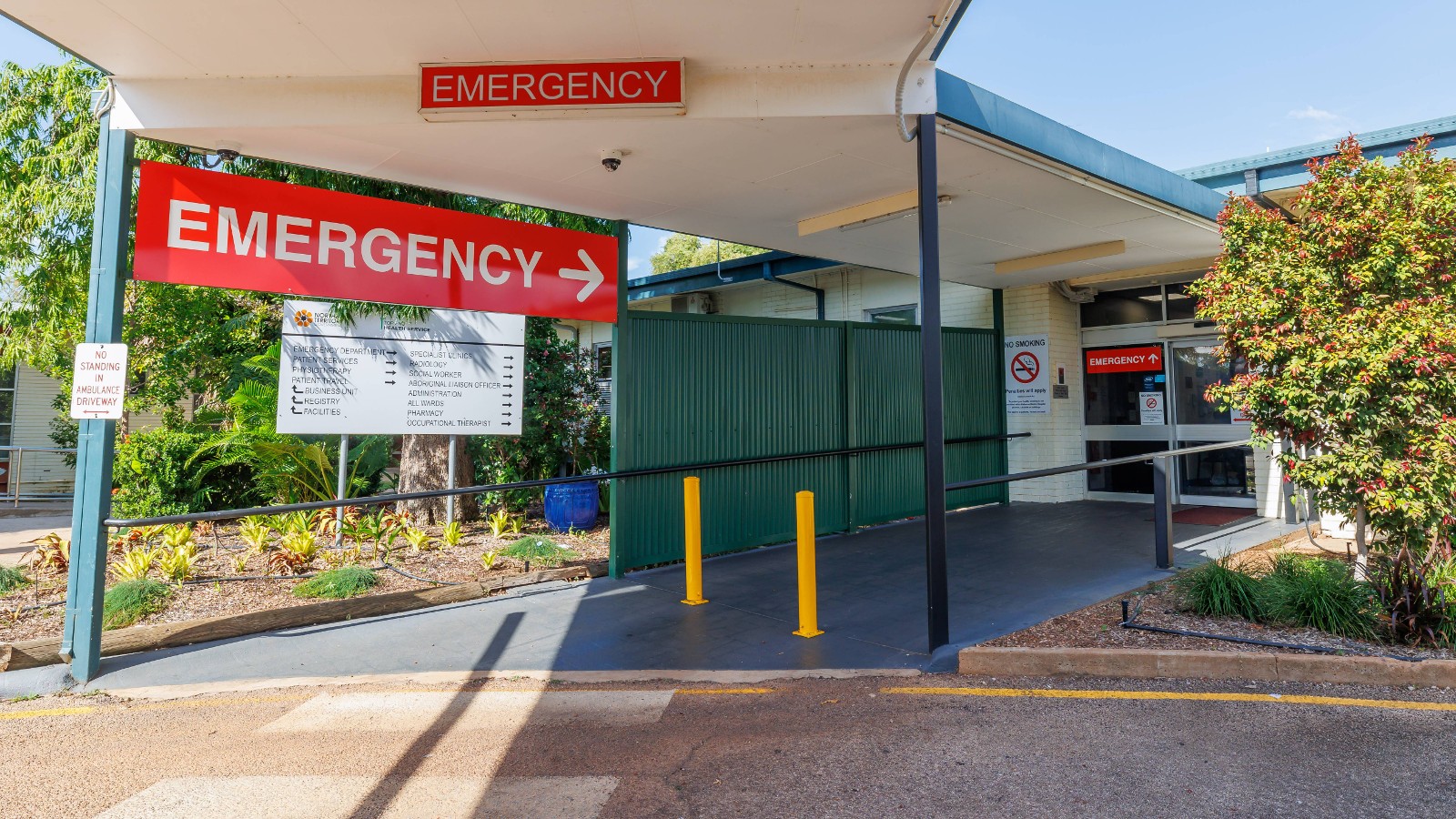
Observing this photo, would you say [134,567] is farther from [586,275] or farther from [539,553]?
[586,275]

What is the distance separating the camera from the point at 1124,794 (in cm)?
325

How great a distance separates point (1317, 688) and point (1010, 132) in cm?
404

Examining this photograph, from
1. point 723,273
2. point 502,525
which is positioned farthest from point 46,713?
point 723,273

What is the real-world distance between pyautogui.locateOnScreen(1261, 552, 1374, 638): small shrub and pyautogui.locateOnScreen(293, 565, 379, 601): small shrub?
22.1 feet

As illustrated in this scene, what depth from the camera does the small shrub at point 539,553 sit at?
7500mm

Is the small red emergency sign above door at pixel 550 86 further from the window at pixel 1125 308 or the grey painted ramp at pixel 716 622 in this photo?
the window at pixel 1125 308

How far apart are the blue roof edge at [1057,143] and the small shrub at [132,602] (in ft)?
22.1

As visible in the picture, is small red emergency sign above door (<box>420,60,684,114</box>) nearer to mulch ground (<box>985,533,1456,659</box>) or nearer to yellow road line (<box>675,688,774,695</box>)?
yellow road line (<box>675,688,774,695</box>)

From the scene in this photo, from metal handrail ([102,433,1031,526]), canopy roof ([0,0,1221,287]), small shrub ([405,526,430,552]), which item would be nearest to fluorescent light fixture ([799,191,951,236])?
canopy roof ([0,0,1221,287])

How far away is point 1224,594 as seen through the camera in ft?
17.6

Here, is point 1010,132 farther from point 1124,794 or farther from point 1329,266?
point 1124,794

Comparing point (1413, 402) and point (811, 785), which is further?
point (1413, 402)

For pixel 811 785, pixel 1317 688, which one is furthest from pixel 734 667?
pixel 1317 688

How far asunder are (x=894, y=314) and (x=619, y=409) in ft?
21.3
